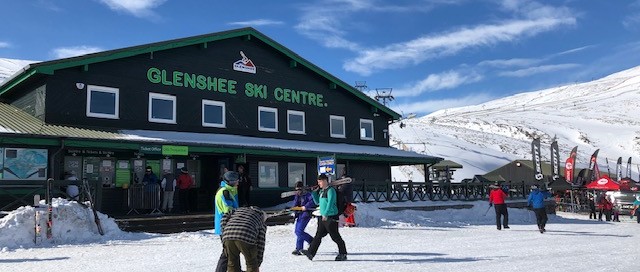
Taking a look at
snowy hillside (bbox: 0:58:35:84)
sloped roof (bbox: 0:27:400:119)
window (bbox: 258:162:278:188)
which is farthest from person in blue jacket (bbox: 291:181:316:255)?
snowy hillside (bbox: 0:58:35:84)

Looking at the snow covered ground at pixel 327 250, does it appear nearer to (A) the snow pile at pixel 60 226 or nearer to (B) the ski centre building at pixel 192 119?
(A) the snow pile at pixel 60 226

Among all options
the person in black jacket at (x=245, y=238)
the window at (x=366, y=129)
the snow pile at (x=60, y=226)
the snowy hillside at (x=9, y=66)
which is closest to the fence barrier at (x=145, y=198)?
the snow pile at (x=60, y=226)

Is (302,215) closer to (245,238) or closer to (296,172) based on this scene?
(245,238)

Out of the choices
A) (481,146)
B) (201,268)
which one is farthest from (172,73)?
(481,146)

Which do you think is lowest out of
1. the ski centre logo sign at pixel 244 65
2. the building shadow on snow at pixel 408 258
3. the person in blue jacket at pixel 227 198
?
the building shadow on snow at pixel 408 258

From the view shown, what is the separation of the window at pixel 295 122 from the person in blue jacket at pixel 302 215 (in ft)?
42.5

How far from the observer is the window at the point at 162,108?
1938cm

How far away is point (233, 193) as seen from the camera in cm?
691

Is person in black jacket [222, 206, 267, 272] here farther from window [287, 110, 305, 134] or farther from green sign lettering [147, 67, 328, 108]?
window [287, 110, 305, 134]

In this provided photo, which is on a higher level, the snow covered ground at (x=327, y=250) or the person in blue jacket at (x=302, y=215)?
the person in blue jacket at (x=302, y=215)

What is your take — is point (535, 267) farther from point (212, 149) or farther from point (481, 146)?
point (481, 146)

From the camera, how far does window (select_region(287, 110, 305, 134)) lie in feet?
75.9

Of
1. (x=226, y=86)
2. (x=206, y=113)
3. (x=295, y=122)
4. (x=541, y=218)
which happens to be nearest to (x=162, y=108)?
(x=206, y=113)

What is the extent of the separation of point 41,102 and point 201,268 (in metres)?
11.4
